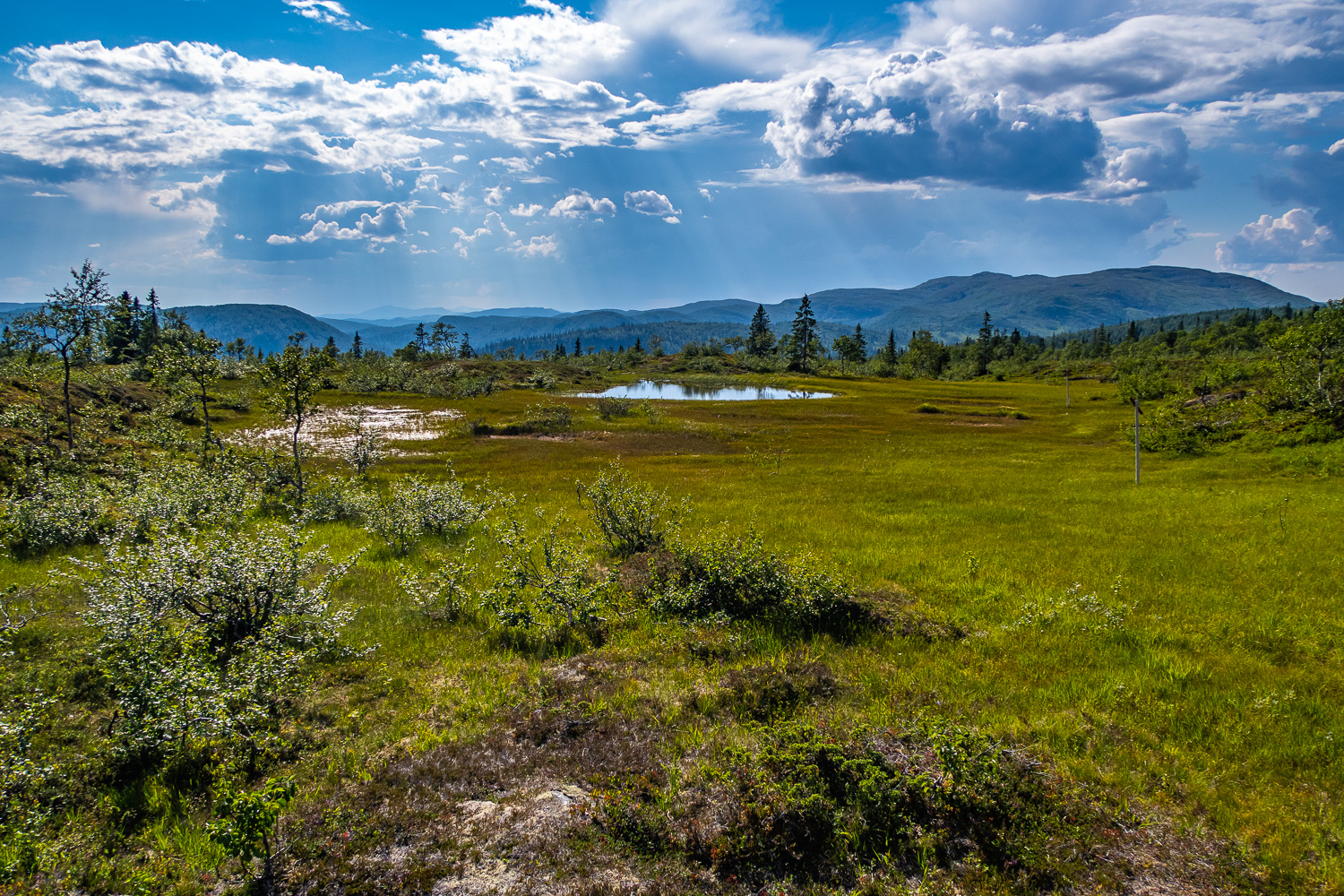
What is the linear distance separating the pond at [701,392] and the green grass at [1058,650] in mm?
66378

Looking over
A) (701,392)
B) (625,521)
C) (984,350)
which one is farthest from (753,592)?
(984,350)

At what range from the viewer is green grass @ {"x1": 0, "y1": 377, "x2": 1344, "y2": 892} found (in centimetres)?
664

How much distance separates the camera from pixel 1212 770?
6.69m

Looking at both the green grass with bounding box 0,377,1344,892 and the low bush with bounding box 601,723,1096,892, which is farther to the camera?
the green grass with bounding box 0,377,1344,892

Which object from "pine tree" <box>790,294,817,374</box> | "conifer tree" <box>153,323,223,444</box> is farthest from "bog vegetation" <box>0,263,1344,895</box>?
"pine tree" <box>790,294,817,374</box>

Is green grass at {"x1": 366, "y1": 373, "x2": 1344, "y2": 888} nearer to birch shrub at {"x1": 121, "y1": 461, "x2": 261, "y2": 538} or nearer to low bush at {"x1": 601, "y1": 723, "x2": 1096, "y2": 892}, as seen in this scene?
low bush at {"x1": 601, "y1": 723, "x2": 1096, "y2": 892}

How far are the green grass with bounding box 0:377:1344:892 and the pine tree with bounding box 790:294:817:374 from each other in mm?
122362

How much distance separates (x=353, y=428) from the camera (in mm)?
37188

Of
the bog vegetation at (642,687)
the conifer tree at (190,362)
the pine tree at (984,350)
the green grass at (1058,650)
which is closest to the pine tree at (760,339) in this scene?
the pine tree at (984,350)

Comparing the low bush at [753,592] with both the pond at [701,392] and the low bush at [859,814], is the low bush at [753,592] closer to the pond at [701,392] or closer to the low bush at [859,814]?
the low bush at [859,814]

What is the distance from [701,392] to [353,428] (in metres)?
71.2

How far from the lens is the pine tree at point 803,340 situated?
14362 cm

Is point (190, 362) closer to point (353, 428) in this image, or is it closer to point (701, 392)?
point (353, 428)

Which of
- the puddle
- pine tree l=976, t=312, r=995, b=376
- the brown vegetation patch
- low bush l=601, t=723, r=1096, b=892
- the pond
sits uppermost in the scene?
pine tree l=976, t=312, r=995, b=376
